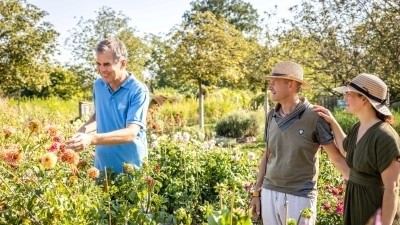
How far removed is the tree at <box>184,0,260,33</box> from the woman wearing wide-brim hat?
54.7 m

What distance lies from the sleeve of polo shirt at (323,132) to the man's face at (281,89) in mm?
237

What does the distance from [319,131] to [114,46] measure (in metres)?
1.16

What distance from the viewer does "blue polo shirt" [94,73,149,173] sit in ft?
9.50

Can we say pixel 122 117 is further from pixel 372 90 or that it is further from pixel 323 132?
pixel 372 90

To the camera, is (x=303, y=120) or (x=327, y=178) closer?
(x=303, y=120)

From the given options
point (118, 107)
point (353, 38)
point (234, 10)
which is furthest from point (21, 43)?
point (234, 10)

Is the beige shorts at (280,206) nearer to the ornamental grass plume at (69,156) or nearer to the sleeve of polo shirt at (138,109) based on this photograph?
the sleeve of polo shirt at (138,109)

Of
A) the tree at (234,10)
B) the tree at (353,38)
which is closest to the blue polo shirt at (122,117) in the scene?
the tree at (353,38)

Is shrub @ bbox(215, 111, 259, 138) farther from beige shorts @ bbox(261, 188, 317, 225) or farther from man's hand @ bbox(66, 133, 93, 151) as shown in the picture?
man's hand @ bbox(66, 133, 93, 151)

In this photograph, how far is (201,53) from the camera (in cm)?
1845

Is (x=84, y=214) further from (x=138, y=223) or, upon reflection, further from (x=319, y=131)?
(x=319, y=131)

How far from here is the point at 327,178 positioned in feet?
16.6

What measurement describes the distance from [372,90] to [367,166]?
14.2 inches

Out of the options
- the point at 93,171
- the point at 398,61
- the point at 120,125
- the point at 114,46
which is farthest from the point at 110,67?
the point at 398,61
